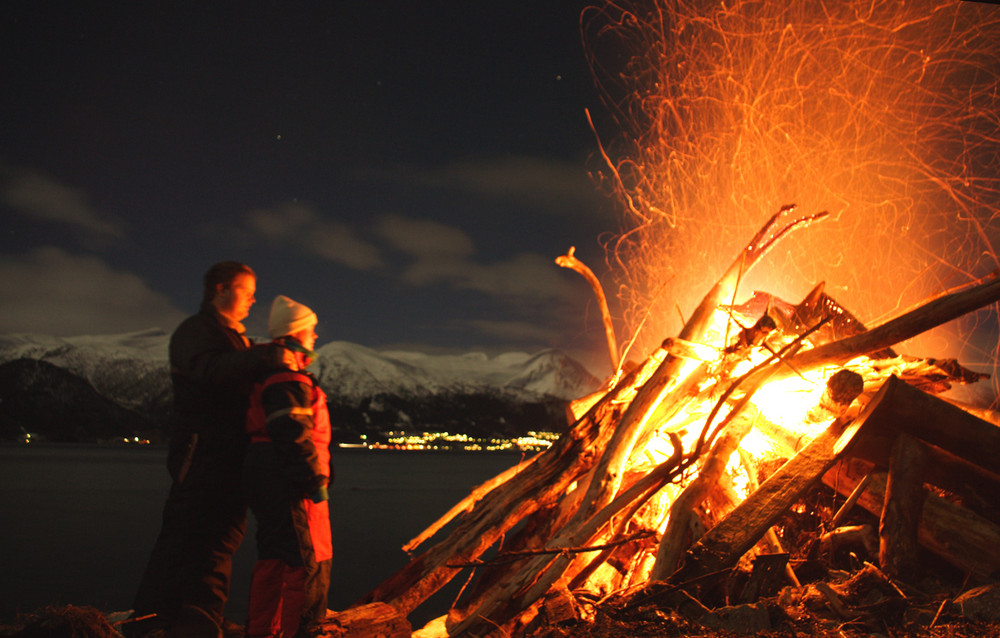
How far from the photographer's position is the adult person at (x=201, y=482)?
329 cm

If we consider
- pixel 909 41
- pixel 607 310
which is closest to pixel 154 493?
pixel 607 310

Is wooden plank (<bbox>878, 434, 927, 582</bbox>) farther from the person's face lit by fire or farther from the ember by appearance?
the person's face lit by fire

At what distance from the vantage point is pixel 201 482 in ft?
11.0

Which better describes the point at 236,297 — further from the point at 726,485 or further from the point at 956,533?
the point at 956,533

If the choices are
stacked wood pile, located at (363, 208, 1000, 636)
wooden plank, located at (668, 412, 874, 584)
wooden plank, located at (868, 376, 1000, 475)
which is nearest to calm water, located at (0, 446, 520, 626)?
stacked wood pile, located at (363, 208, 1000, 636)

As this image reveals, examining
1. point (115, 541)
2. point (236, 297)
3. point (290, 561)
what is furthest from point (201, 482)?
point (115, 541)

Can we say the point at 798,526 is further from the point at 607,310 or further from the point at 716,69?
the point at 716,69

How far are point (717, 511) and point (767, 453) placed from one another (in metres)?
0.97

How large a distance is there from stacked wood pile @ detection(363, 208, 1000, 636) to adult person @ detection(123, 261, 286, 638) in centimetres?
129

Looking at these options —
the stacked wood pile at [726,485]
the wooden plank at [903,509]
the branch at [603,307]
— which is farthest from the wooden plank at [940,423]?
the branch at [603,307]

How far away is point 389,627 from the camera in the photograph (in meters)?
3.46

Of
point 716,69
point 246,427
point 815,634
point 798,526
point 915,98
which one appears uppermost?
point 716,69

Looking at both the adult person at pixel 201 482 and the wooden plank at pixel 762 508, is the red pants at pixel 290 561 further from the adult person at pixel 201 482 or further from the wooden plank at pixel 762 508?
the wooden plank at pixel 762 508

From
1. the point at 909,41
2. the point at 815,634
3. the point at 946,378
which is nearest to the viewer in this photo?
the point at 815,634
